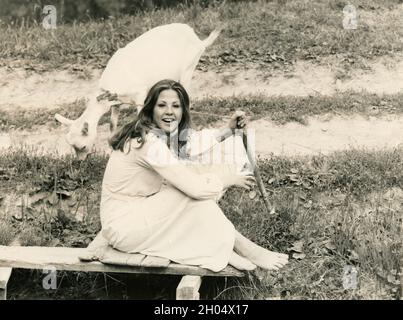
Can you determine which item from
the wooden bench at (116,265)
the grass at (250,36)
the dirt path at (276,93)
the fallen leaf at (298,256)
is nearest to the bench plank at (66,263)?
the wooden bench at (116,265)

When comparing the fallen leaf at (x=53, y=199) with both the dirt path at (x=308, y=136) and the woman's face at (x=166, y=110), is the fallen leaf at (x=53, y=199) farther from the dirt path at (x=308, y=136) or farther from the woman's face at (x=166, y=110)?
the woman's face at (x=166, y=110)

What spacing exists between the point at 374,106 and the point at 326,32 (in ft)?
5.04

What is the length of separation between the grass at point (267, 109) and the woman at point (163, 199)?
2.22 metres

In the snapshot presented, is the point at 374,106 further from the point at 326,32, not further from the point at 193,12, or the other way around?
the point at 193,12

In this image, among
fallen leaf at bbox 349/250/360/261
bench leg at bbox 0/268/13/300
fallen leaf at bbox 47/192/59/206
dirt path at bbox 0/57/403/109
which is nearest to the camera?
bench leg at bbox 0/268/13/300

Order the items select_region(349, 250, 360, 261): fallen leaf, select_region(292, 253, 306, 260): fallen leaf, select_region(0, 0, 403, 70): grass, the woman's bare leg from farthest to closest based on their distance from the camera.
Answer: select_region(0, 0, 403, 70): grass < select_region(292, 253, 306, 260): fallen leaf < select_region(349, 250, 360, 261): fallen leaf < the woman's bare leg

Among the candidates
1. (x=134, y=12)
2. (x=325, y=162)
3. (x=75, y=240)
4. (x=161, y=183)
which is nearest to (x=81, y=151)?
(x=75, y=240)

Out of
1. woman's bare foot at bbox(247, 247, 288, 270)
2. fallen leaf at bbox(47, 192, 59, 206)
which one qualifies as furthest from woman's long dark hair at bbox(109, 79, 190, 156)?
fallen leaf at bbox(47, 192, 59, 206)

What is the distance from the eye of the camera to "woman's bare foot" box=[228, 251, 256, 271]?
3803 millimetres

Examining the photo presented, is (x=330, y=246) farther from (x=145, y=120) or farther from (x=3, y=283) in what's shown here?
(x=3, y=283)

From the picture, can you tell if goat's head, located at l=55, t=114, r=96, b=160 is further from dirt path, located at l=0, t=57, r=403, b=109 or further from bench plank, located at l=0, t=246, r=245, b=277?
dirt path, located at l=0, t=57, r=403, b=109

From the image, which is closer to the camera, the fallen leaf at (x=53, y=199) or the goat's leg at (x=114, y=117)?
the fallen leaf at (x=53, y=199)

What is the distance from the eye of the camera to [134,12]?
8188 mm

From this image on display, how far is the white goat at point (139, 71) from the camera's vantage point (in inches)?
208
